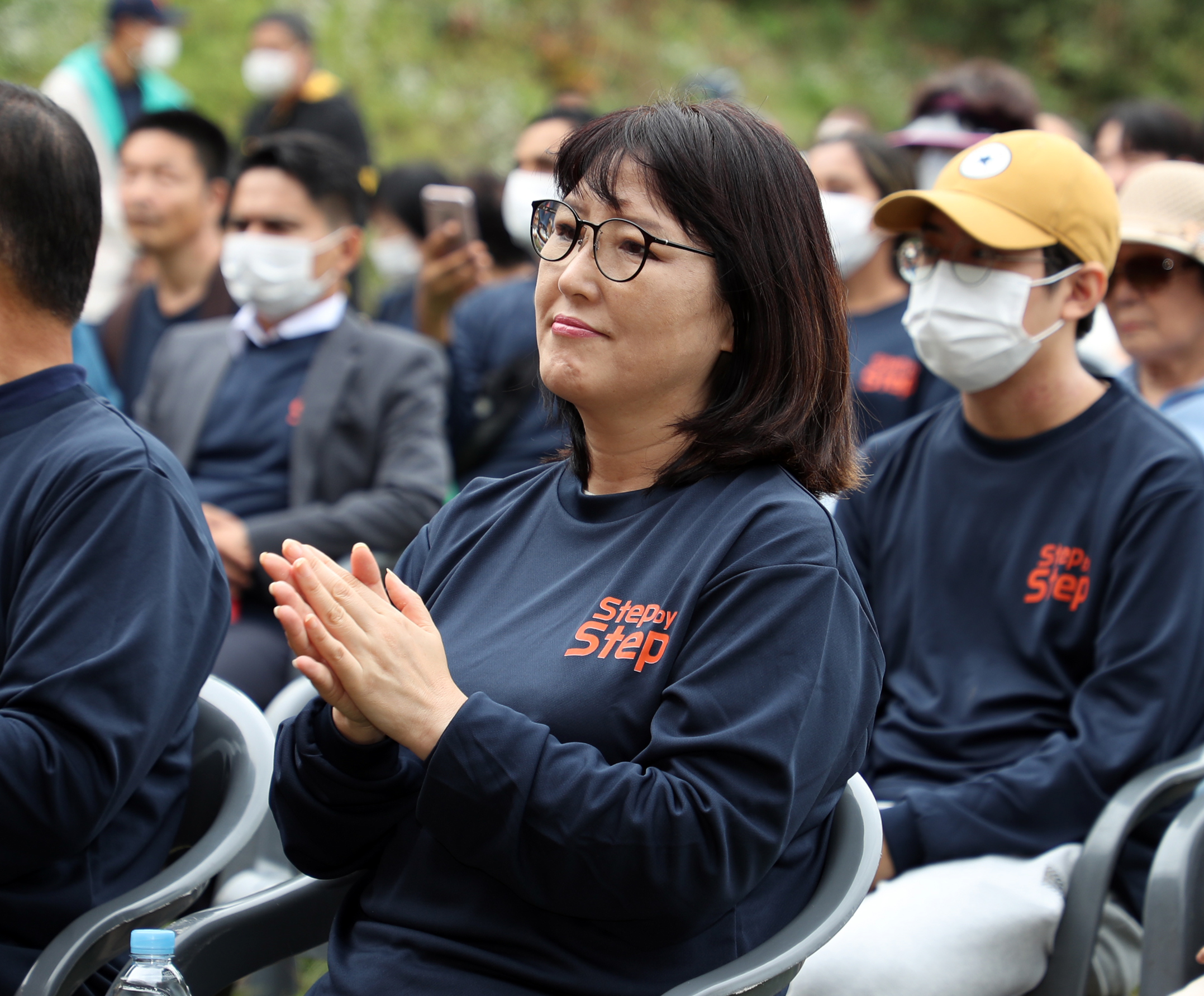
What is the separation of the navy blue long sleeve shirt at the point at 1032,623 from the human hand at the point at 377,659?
130 centimetres

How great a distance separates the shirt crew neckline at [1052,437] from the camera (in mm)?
2801

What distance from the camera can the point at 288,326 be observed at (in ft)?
14.1

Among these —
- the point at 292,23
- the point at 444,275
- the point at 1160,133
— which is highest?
the point at 292,23

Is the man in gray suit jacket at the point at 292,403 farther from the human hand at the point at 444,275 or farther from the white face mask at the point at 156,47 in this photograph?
the white face mask at the point at 156,47

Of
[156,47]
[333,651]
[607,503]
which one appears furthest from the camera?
[156,47]

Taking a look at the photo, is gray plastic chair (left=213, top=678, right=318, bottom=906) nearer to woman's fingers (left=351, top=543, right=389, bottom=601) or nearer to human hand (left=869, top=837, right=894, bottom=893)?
woman's fingers (left=351, top=543, right=389, bottom=601)

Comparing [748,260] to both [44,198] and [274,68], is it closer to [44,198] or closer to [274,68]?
[44,198]

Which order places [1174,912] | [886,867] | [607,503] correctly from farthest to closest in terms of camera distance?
[886,867]
[1174,912]
[607,503]

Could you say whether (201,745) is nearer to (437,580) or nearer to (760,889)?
(437,580)

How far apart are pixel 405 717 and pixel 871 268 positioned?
11.9ft

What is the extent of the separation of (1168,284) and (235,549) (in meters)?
2.74

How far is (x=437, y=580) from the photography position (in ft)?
6.81

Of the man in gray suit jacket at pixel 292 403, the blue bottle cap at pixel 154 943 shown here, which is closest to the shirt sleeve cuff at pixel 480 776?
the blue bottle cap at pixel 154 943

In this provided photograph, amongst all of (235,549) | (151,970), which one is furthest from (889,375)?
(151,970)
